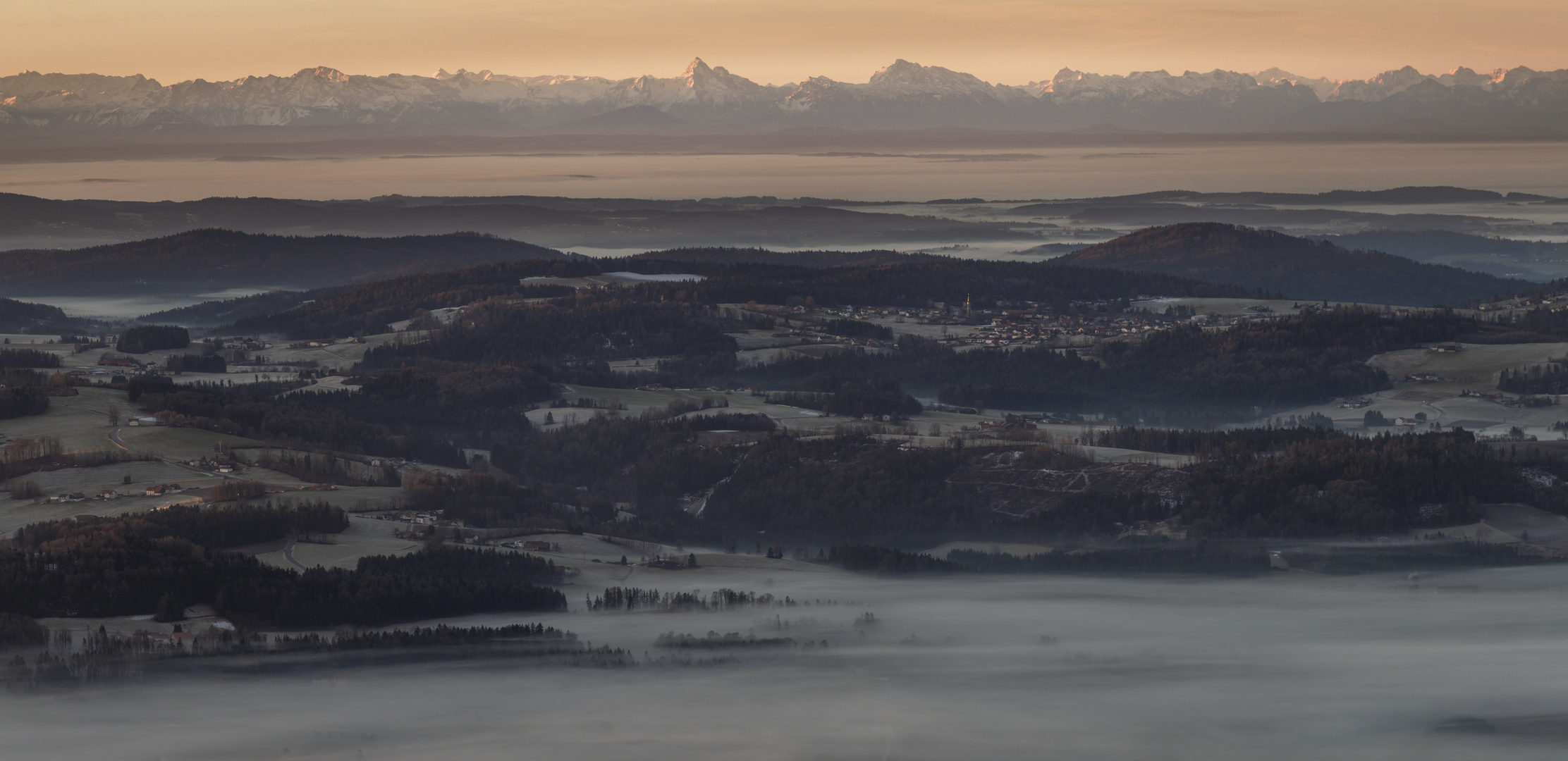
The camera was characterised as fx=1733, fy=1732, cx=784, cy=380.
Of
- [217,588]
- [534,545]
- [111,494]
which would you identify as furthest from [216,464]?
[217,588]

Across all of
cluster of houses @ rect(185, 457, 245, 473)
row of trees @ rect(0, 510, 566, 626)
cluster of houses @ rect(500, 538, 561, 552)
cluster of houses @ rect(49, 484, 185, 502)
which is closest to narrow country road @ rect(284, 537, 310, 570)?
row of trees @ rect(0, 510, 566, 626)

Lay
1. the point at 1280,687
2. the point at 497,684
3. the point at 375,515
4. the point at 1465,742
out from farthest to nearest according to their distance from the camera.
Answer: the point at 375,515 → the point at 1280,687 → the point at 497,684 → the point at 1465,742

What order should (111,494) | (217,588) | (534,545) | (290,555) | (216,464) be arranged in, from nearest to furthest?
(217,588), (290,555), (534,545), (111,494), (216,464)

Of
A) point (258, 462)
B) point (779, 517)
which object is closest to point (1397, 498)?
point (779, 517)

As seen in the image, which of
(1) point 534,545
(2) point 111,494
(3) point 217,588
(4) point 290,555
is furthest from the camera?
(2) point 111,494

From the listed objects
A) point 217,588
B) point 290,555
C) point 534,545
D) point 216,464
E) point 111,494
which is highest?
point 217,588

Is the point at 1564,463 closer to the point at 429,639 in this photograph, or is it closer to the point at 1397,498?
the point at 1397,498

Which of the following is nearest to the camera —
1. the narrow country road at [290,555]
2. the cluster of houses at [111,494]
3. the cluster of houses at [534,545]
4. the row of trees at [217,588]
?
the row of trees at [217,588]

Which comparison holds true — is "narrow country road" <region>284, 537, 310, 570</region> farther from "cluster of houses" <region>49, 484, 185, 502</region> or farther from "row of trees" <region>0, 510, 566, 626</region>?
"cluster of houses" <region>49, 484, 185, 502</region>

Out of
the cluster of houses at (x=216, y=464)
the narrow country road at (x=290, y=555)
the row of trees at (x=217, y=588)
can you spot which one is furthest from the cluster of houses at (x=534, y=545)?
the cluster of houses at (x=216, y=464)

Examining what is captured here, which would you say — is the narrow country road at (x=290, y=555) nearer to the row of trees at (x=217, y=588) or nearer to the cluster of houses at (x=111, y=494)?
the row of trees at (x=217, y=588)

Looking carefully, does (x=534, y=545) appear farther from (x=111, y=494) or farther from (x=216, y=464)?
(x=216, y=464)
